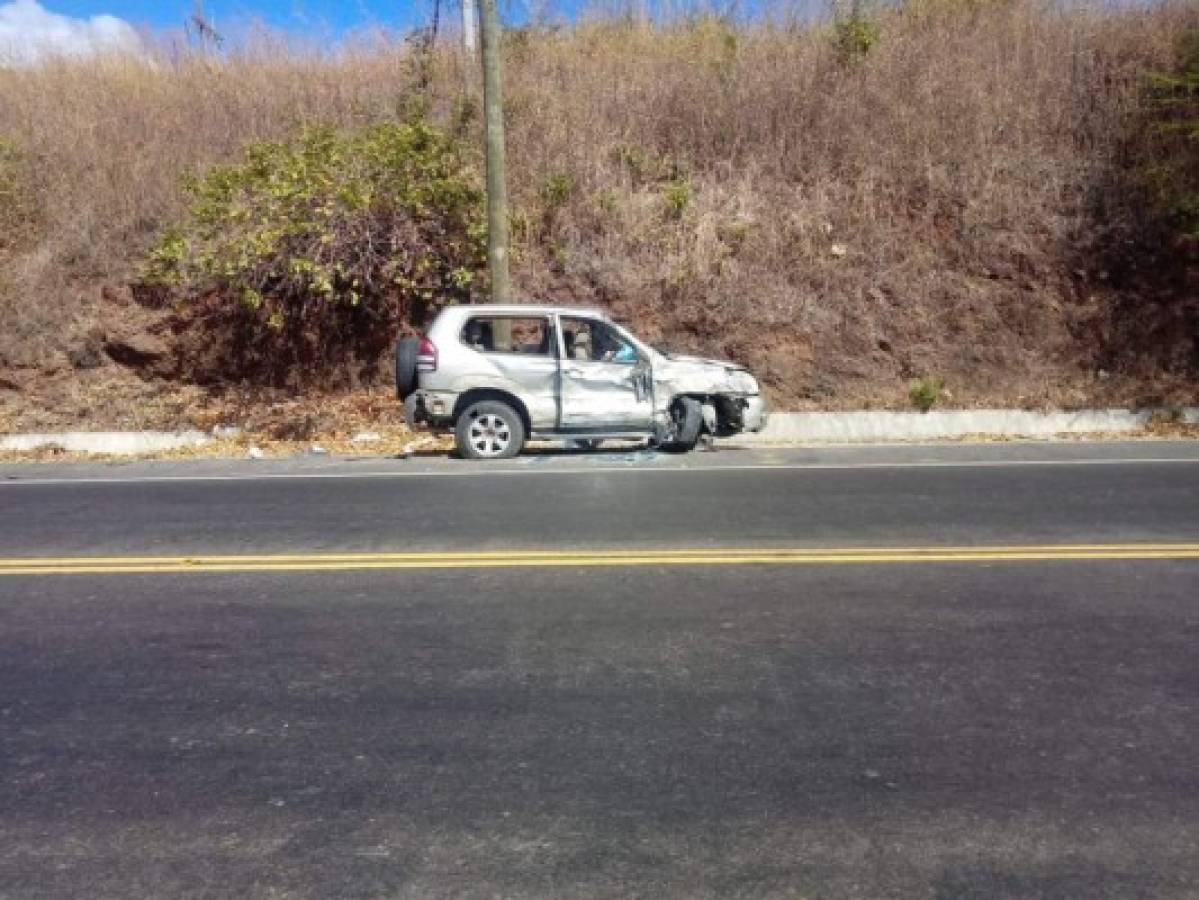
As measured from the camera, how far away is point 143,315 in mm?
17891

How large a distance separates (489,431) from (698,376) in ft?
8.20

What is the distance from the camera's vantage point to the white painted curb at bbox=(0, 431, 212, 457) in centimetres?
1577

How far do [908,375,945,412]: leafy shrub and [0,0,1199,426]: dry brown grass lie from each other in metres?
0.24

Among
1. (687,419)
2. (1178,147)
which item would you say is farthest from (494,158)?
(1178,147)

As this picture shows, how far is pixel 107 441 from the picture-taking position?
52.3 feet

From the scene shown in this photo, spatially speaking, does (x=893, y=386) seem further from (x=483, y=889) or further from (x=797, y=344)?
(x=483, y=889)

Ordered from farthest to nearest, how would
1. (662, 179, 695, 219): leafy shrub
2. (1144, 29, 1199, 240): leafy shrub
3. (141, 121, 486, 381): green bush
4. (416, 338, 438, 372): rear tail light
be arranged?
1. (662, 179, 695, 219): leafy shrub
2. (1144, 29, 1199, 240): leafy shrub
3. (141, 121, 486, 381): green bush
4. (416, 338, 438, 372): rear tail light

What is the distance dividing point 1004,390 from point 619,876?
1465 cm

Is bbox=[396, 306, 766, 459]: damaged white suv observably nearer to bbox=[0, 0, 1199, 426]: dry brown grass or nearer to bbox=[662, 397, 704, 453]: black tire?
bbox=[662, 397, 704, 453]: black tire

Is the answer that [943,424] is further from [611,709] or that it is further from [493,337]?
[611,709]

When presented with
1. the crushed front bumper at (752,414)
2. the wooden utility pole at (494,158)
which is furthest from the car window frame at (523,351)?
the wooden utility pole at (494,158)

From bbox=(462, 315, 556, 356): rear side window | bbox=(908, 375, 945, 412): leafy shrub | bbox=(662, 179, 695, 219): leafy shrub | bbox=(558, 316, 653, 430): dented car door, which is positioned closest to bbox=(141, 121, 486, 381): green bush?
bbox=(662, 179, 695, 219): leafy shrub

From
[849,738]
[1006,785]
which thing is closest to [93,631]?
[849,738]

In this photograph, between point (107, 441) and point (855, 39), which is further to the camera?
point (855, 39)
